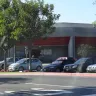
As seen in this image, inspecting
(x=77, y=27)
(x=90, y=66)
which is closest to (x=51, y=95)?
(x=90, y=66)

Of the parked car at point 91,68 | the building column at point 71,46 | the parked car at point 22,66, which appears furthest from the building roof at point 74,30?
the parked car at point 91,68

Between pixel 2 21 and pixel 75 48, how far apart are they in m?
32.4

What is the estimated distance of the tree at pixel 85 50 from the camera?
192 feet

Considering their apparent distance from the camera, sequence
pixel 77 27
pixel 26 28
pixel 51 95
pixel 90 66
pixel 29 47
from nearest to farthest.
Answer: pixel 51 95 < pixel 90 66 < pixel 26 28 < pixel 29 47 < pixel 77 27

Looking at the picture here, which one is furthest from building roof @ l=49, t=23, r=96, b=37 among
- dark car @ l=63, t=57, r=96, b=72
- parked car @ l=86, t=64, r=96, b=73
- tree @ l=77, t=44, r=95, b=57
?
parked car @ l=86, t=64, r=96, b=73

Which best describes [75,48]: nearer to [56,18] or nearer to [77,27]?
[77,27]

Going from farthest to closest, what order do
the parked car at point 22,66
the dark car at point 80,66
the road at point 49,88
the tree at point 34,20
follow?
the parked car at point 22,66, the tree at point 34,20, the dark car at point 80,66, the road at point 49,88

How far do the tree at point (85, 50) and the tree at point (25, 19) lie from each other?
25394 millimetres

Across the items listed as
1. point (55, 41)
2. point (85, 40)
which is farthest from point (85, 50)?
point (55, 41)

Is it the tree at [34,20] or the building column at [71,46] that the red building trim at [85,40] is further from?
the tree at [34,20]

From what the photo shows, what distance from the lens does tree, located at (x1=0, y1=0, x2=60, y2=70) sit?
32125 mm

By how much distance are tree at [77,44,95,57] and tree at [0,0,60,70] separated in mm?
25394

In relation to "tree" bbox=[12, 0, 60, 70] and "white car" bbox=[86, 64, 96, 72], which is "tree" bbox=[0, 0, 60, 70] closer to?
"tree" bbox=[12, 0, 60, 70]

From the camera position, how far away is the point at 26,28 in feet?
106
